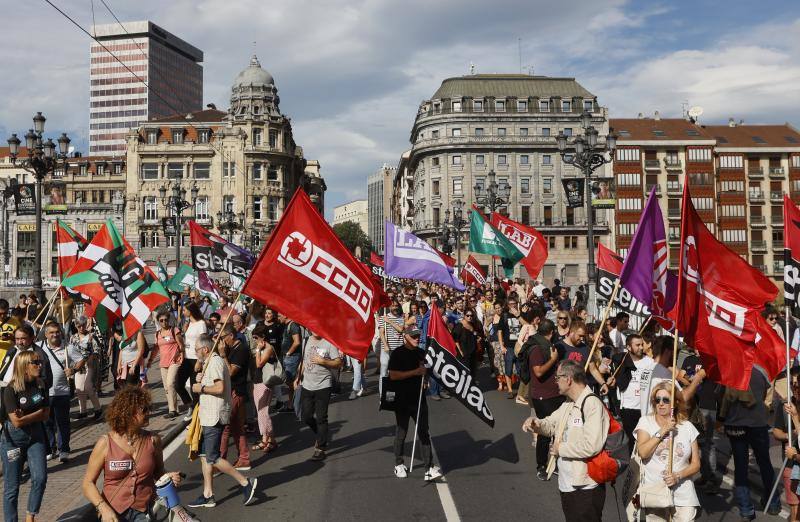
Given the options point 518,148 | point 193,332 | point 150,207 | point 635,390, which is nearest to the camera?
point 635,390

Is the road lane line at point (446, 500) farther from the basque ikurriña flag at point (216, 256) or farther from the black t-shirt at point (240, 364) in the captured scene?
the basque ikurriña flag at point (216, 256)

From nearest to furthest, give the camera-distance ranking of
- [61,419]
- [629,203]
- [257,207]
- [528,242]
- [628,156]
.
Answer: [61,419]
[528,242]
[257,207]
[629,203]
[628,156]

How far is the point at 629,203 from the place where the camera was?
80062mm

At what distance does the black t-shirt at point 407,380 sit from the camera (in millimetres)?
8531

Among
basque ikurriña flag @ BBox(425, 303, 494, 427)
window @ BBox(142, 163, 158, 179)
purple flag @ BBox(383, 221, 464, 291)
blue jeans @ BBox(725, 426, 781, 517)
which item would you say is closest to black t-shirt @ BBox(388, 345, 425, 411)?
basque ikurriña flag @ BBox(425, 303, 494, 427)

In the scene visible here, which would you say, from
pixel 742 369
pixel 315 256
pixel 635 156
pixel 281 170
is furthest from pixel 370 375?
pixel 635 156

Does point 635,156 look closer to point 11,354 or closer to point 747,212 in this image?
point 747,212

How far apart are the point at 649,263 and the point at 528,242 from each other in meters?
11.3

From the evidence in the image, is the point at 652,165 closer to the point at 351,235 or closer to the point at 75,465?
the point at 351,235

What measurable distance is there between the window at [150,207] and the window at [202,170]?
5262mm

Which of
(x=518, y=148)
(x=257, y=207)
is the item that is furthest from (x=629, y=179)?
(x=257, y=207)

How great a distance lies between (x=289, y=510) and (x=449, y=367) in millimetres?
2431

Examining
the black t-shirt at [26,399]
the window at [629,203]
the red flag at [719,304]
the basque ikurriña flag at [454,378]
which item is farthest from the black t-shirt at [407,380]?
the window at [629,203]

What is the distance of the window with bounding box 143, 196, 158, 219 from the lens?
78.1 m
